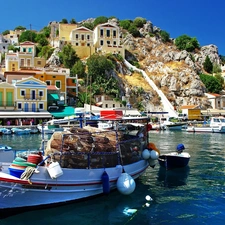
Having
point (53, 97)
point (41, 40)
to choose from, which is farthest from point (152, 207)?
point (41, 40)

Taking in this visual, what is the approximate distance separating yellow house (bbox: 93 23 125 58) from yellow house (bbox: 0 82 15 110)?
29808mm

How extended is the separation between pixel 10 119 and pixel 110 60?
95.9ft

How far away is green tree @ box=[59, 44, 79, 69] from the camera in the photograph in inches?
2586

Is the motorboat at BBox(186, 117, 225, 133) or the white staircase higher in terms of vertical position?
the white staircase

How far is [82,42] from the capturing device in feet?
242

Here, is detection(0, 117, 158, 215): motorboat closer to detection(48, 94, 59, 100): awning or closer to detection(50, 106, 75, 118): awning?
detection(50, 106, 75, 118): awning

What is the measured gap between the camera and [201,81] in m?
74.8

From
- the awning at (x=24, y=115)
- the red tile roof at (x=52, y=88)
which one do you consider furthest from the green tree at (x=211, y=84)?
the awning at (x=24, y=115)

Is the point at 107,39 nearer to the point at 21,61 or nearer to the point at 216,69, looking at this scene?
the point at 21,61

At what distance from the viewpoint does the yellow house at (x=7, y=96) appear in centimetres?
4738

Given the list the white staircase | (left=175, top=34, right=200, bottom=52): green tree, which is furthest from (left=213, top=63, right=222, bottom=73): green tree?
the white staircase

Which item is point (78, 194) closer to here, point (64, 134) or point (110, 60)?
point (64, 134)

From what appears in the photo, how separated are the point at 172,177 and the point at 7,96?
1559 inches

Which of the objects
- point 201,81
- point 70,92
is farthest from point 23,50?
point 201,81
